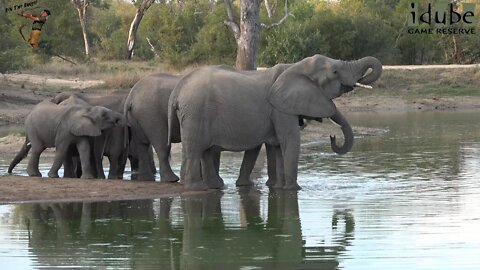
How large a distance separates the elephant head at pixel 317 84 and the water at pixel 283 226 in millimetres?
1192

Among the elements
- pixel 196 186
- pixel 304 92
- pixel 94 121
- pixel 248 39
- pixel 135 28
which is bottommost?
pixel 196 186

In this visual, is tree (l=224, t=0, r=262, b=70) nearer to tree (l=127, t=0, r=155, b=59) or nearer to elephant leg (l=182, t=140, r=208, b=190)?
elephant leg (l=182, t=140, r=208, b=190)

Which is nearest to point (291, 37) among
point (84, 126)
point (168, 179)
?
point (168, 179)

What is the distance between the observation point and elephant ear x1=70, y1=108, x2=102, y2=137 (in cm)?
1781

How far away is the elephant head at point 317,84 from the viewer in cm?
1692

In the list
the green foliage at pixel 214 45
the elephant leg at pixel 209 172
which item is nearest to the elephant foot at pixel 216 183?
the elephant leg at pixel 209 172

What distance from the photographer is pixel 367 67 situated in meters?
16.9

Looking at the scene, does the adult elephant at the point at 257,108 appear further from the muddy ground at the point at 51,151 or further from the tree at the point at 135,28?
the tree at the point at 135,28

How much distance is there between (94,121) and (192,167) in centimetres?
191

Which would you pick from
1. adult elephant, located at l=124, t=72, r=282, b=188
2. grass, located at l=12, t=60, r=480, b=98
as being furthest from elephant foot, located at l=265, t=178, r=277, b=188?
grass, located at l=12, t=60, r=480, b=98

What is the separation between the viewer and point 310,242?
12.4 meters

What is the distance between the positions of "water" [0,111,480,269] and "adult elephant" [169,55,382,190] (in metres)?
0.65

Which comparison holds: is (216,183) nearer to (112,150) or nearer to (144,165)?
(144,165)

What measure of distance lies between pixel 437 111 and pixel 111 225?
23076 mm
